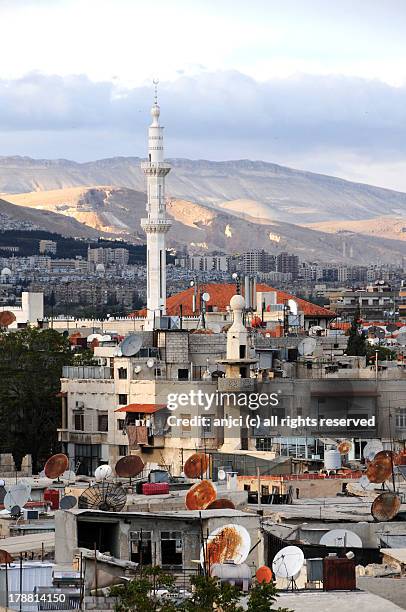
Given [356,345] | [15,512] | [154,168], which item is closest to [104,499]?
[15,512]

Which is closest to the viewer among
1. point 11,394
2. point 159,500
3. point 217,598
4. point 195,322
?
point 217,598

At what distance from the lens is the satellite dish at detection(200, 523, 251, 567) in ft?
71.8

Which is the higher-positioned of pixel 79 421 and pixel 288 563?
pixel 79 421

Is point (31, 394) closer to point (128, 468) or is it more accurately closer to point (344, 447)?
A: point (344, 447)

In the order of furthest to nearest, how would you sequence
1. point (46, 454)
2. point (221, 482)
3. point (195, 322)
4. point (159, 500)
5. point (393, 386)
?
1. point (195, 322)
2. point (46, 454)
3. point (393, 386)
4. point (221, 482)
5. point (159, 500)

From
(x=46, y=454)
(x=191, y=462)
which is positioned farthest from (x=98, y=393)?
(x=191, y=462)

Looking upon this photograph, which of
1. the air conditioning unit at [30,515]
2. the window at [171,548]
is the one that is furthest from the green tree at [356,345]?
the window at [171,548]

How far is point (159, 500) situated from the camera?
90.7ft

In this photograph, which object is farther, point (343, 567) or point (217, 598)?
point (343, 567)

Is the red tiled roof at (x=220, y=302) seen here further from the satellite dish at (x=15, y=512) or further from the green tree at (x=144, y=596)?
the green tree at (x=144, y=596)

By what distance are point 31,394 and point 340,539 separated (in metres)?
25.5

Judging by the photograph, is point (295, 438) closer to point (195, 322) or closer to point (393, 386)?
point (393, 386)

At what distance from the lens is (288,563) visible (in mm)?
21375

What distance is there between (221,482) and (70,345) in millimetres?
25393
